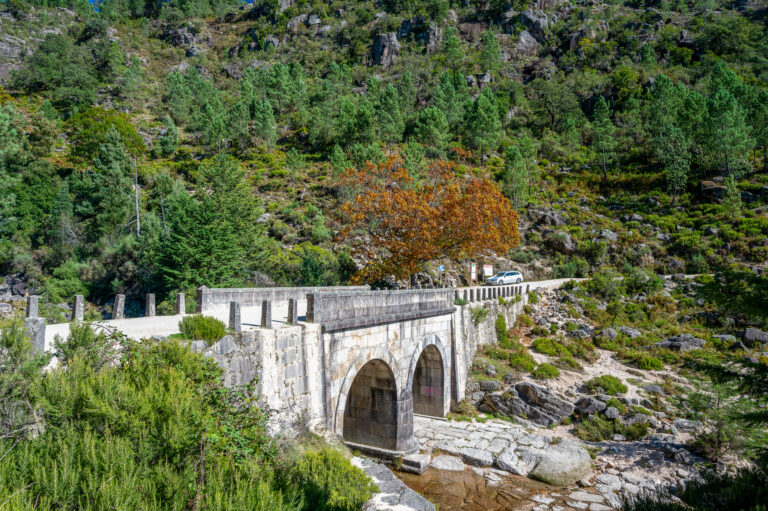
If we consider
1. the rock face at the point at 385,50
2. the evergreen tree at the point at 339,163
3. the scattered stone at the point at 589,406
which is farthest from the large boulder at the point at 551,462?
the rock face at the point at 385,50

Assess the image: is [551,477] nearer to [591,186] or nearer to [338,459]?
[338,459]

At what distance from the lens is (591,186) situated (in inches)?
1978

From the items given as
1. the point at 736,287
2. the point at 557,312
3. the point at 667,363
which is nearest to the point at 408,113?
the point at 557,312

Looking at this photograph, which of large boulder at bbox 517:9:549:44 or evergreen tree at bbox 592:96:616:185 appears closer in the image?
evergreen tree at bbox 592:96:616:185

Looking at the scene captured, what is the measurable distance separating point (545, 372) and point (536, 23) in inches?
Result: 3723

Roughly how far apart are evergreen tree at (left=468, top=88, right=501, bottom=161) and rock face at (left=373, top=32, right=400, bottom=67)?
4272 centimetres

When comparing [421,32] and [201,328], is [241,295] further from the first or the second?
[421,32]

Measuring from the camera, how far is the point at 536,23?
3553 inches

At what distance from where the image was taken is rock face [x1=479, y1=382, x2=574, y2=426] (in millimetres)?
17328

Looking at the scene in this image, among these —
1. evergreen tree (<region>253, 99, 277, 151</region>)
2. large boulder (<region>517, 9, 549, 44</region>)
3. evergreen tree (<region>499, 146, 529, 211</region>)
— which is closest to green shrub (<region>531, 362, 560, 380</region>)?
evergreen tree (<region>499, 146, 529, 211</region>)

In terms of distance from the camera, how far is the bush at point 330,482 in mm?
5902

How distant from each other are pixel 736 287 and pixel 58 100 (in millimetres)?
83561

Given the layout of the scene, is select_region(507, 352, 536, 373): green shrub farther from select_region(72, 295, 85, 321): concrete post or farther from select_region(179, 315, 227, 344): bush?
select_region(72, 295, 85, 321): concrete post

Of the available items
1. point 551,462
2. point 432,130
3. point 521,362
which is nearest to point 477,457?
point 551,462
